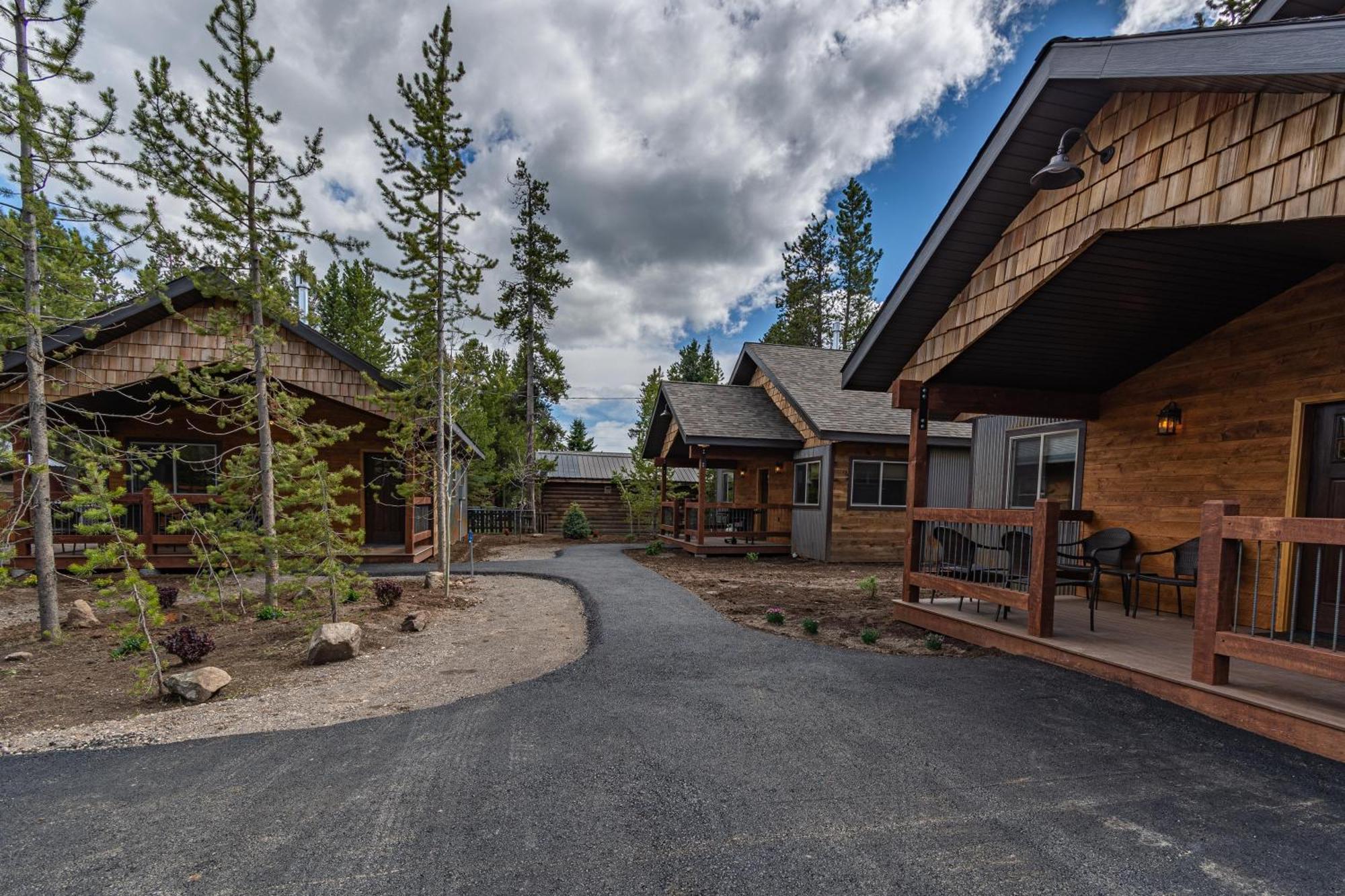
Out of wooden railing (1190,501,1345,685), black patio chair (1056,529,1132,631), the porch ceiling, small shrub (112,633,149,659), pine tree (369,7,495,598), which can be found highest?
pine tree (369,7,495,598)

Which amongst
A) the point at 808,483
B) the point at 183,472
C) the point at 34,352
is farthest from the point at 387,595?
the point at 808,483

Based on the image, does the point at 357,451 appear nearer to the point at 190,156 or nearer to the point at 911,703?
the point at 190,156

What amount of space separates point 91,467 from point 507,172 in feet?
61.3

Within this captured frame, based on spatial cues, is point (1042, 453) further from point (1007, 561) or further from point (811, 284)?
point (811, 284)

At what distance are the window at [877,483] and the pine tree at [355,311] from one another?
1857 cm

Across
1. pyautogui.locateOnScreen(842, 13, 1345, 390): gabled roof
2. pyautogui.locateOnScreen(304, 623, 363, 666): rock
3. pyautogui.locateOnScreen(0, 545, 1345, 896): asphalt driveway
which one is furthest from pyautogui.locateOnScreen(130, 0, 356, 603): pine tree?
pyautogui.locateOnScreen(842, 13, 1345, 390): gabled roof

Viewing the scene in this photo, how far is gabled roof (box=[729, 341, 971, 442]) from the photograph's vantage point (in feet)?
38.3

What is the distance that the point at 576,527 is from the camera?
17266 millimetres

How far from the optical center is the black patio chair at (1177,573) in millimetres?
4875

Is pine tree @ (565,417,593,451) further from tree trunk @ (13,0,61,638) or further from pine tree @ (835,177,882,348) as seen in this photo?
tree trunk @ (13,0,61,638)

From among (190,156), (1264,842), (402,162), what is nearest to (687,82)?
(402,162)

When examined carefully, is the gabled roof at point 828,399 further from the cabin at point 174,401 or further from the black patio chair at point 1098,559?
the cabin at point 174,401

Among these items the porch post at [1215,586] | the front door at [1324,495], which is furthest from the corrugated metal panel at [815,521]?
the porch post at [1215,586]

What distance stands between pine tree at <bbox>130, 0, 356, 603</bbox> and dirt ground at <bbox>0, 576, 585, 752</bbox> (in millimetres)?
1179
